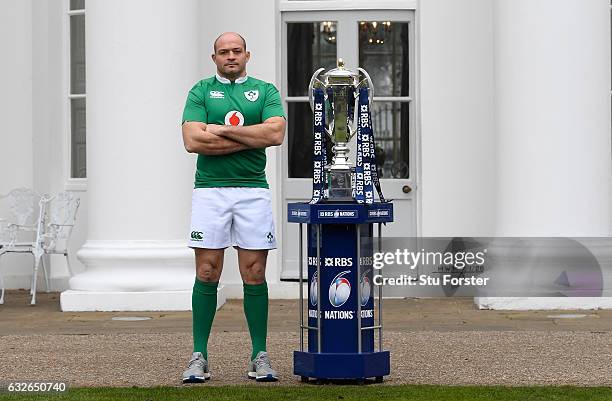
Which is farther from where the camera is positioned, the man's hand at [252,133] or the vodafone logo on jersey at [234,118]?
the vodafone logo on jersey at [234,118]

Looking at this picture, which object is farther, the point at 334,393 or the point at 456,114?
the point at 456,114

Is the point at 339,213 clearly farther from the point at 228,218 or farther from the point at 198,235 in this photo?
the point at 198,235

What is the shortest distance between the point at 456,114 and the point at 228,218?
19.6 feet

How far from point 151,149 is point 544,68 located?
3439 mm

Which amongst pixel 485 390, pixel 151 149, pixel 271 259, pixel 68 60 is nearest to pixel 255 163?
pixel 485 390

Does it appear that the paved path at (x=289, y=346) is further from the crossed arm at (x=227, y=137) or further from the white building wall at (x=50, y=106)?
the white building wall at (x=50, y=106)

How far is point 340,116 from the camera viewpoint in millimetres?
7820

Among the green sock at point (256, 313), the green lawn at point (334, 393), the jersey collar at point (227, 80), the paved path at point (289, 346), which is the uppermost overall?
the jersey collar at point (227, 80)

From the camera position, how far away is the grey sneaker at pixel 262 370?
7.72 metres

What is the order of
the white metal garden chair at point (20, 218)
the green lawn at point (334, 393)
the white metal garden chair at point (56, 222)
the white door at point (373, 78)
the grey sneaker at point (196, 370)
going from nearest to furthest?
the green lawn at point (334, 393) < the grey sneaker at point (196, 370) < the white metal garden chair at point (56, 222) < the white metal garden chair at point (20, 218) < the white door at point (373, 78)

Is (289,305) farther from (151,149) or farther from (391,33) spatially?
(391,33)

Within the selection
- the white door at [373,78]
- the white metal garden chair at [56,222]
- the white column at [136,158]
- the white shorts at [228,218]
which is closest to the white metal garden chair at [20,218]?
the white metal garden chair at [56,222]

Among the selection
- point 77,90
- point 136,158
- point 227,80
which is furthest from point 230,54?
point 77,90

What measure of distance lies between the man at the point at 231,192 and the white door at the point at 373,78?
5.75m
